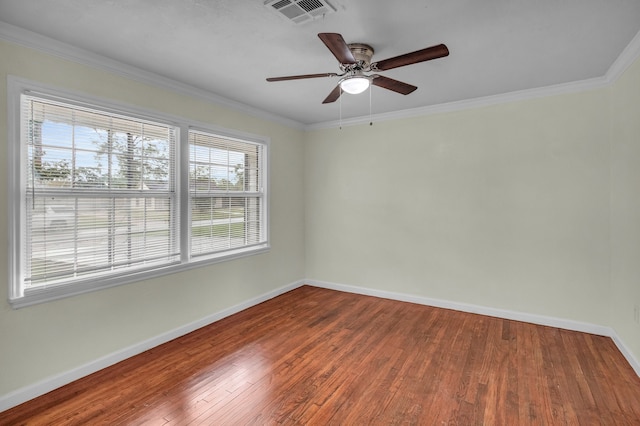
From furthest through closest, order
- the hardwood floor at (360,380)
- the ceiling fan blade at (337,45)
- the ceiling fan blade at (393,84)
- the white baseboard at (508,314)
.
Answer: the white baseboard at (508,314) → the ceiling fan blade at (393,84) → the hardwood floor at (360,380) → the ceiling fan blade at (337,45)

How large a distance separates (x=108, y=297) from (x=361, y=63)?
2771 mm

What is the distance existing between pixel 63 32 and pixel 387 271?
4023 mm

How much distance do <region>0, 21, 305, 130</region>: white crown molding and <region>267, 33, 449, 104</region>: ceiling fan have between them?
126cm

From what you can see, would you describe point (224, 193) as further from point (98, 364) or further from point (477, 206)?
point (477, 206)

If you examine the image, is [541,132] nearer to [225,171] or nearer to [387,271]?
[387,271]

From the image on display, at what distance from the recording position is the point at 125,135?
9.14 ft

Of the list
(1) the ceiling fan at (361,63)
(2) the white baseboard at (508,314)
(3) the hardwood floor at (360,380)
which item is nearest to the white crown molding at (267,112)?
(1) the ceiling fan at (361,63)

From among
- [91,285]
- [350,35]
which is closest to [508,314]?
[350,35]

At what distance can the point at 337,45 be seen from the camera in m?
1.83

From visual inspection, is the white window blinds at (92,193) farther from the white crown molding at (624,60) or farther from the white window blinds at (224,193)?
the white crown molding at (624,60)

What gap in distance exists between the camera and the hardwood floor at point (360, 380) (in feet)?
6.68

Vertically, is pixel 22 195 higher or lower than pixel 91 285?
higher

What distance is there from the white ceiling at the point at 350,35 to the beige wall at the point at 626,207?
36 centimetres

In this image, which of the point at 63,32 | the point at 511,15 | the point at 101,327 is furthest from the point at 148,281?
the point at 511,15
